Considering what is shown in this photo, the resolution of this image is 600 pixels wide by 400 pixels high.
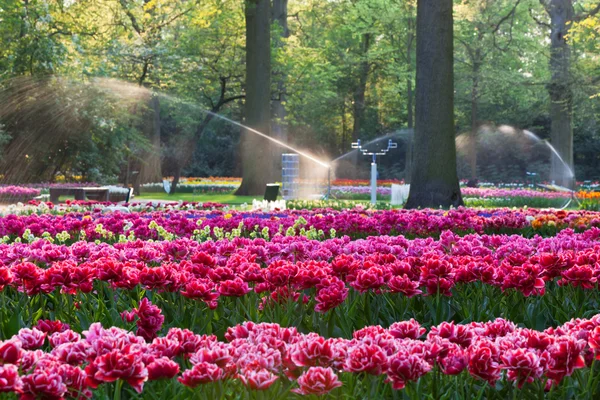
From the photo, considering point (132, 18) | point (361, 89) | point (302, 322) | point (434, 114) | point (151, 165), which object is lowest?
point (302, 322)

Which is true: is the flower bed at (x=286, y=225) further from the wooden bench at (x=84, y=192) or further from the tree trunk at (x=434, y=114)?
the wooden bench at (x=84, y=192)

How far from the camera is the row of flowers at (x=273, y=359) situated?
7.32 ft

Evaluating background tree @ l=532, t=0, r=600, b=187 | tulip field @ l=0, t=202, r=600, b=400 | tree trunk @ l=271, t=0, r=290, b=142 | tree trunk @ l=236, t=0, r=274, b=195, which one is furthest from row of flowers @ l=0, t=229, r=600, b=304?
tree trunk @ l=271, t=0, r=290, b=142

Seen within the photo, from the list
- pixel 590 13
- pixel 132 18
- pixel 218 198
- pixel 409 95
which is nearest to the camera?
pixel 218 198

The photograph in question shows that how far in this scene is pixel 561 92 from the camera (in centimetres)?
2623

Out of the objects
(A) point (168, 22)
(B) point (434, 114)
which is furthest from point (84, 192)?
(A) point (168, 22)

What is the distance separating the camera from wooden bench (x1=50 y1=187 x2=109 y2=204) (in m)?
19.5

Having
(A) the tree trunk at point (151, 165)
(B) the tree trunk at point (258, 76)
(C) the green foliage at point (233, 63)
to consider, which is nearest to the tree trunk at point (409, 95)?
(C) the green foliage at point (233, 63)

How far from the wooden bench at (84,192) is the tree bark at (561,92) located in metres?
14.3

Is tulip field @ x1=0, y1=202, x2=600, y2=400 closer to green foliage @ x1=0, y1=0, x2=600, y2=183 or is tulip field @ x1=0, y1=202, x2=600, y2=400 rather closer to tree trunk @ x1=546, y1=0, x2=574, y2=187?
green foliage @ x1=0, y1=0, x2=600, y2=183

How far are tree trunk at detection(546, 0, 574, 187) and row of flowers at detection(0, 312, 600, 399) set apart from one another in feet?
79.2

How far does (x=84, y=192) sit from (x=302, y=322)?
54.4 ft

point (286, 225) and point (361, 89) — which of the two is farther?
point (361, 89)

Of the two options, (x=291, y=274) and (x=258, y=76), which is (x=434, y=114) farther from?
(x=291, y=274)
